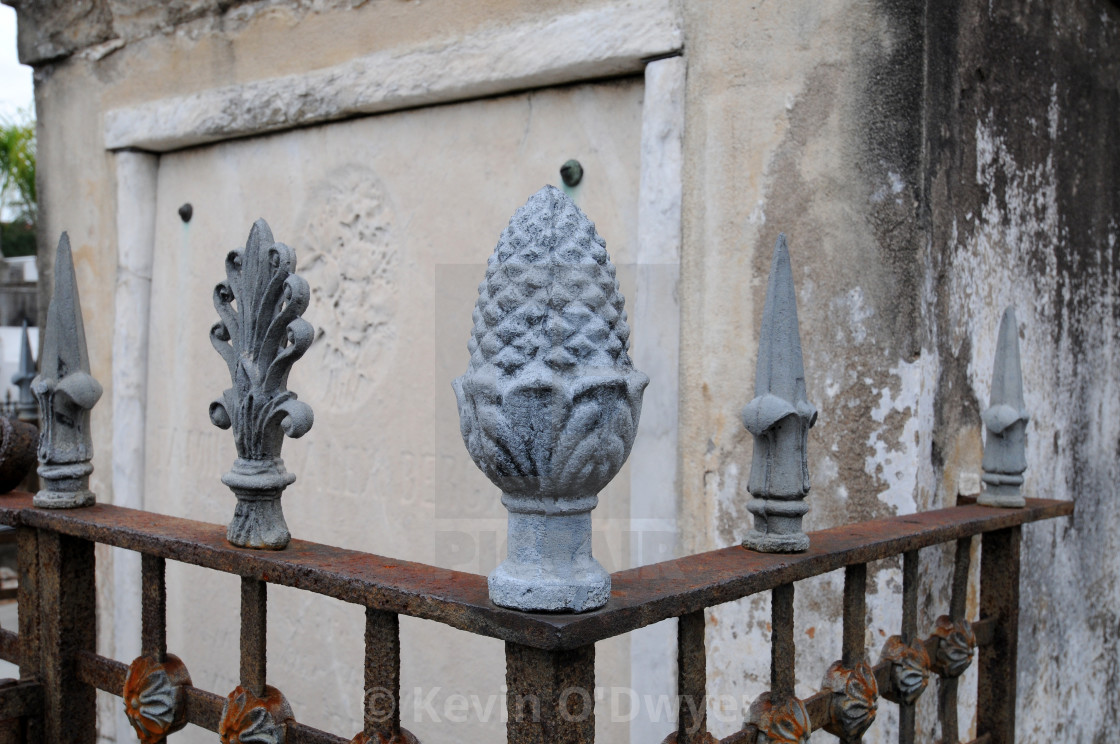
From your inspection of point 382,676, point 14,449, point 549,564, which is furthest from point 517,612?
point 14,449

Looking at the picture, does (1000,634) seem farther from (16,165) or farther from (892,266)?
(16,165)

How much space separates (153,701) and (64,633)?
35 cm

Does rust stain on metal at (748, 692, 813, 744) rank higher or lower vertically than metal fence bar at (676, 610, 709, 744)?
lower

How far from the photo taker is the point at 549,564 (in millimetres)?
1144

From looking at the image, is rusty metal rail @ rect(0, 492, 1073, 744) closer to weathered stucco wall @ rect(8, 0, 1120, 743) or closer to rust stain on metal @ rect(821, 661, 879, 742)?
rust stain on metal @ rect(821, 661, 879, 742)

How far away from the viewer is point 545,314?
113 centimetres

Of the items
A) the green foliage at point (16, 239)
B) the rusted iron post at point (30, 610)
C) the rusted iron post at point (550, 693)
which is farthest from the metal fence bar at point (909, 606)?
the green foliage at point (16, 239)

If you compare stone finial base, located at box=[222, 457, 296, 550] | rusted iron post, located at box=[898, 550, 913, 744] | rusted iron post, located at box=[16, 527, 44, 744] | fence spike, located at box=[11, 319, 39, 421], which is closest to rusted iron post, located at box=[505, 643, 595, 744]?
stone finial base, located at box=[222, 457, 296, 550]

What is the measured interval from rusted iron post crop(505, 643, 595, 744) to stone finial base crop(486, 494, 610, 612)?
6 cm

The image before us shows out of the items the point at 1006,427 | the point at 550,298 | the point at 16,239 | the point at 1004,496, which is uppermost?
the point at 16,239

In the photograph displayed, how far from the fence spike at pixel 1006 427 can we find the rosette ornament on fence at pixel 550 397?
4.61 ft

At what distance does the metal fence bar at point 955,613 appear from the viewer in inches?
79.3

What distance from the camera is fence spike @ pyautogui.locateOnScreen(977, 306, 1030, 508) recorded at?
7.20 feet

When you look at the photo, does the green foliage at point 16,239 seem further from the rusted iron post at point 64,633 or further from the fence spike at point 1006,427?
the fence spike at point 1006,427
